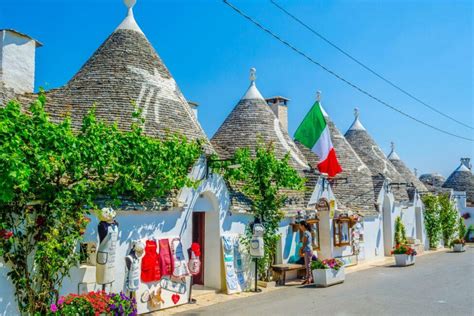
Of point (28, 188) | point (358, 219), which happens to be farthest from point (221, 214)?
point (358, 219)

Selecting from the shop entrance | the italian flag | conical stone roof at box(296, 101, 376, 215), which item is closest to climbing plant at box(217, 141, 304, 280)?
the shop entrance

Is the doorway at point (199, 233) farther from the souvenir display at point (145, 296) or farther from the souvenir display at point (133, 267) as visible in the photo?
the souvenir display at point (133, 267)

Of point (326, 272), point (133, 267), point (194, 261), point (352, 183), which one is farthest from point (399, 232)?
point (133, 267)

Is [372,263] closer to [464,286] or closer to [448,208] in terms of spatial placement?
[464,286]

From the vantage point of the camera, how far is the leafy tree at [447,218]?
31281 millimetres

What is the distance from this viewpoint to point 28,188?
858cm

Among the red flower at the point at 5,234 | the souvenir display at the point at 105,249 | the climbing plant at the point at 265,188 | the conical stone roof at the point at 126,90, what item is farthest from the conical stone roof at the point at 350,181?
the red flower at the point at 5,234

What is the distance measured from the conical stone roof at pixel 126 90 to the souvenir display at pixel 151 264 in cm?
313

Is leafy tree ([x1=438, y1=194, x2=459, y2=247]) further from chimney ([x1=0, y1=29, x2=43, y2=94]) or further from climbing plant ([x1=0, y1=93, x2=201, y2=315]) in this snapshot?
climbing plant ([x1=0, y1=93, x2=201, y2=315])

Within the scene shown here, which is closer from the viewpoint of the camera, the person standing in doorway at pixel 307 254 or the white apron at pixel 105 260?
the white apron at pixel 105 260

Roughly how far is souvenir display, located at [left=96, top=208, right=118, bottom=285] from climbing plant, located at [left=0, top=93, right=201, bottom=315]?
0.35 m

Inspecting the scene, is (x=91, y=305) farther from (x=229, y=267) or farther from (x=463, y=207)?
(x=463, y=207)

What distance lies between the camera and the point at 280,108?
77.8 ft

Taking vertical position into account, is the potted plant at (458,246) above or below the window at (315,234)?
below
